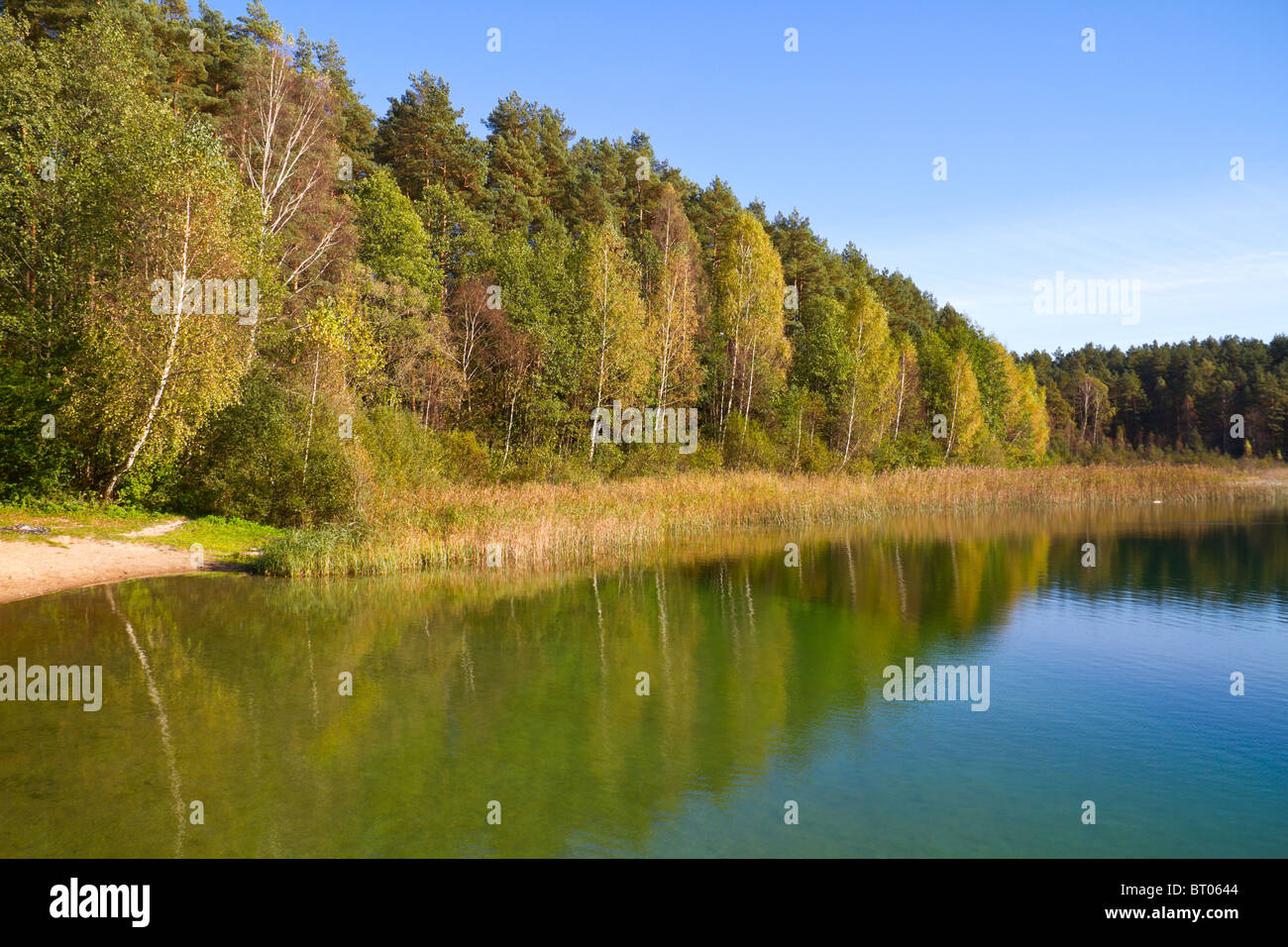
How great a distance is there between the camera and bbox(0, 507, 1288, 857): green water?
714 cm

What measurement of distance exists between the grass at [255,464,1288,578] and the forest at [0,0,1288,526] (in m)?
2.41

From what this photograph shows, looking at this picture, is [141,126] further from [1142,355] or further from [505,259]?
[1142,355]

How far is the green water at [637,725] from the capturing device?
23.4 feet

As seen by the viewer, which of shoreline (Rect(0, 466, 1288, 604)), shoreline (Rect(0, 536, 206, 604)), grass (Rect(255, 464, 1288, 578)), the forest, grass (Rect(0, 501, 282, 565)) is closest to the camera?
shoreline (Rect(0, 536, 206, 604))

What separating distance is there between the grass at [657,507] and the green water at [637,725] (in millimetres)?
2562

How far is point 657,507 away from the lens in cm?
2897

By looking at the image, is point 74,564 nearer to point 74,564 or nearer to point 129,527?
point 74,564

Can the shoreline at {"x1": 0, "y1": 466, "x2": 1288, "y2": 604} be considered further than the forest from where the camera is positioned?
No

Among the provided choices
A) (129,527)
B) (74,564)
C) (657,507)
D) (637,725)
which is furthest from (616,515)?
(637,725)

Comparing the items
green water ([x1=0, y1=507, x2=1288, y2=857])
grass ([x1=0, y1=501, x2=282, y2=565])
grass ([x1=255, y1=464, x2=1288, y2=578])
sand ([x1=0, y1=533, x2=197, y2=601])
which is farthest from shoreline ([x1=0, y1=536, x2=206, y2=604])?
grass ([x1=255, y1=464, x2=1288, y2=578])

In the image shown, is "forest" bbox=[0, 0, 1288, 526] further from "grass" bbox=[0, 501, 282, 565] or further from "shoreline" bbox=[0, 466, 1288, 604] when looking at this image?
"shoreline" bbox=[0, 466, 1288, 604]

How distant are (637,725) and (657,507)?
1903cm

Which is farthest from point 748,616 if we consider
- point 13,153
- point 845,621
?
point 13,153

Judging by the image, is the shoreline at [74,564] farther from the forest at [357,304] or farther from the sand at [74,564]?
the forest at [357,304]
